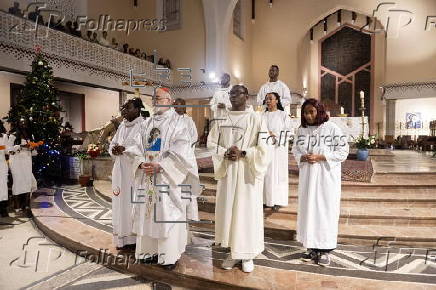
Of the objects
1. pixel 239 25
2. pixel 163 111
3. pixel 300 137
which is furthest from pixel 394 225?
pixel 239 25

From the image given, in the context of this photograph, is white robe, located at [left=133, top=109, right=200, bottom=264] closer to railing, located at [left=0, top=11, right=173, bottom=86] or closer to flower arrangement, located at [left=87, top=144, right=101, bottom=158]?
flower arrangement, located at [left=87, top=144, right=101, bottom=158]

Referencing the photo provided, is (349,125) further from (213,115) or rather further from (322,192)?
(322,192)

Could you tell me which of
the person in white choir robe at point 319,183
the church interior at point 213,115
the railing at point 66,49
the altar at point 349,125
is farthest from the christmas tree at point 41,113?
the altar at point 349,125

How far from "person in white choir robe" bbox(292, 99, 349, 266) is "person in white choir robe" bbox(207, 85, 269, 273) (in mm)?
529

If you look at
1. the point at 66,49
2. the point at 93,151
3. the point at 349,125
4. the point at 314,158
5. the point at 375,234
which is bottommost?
the point at 375,234

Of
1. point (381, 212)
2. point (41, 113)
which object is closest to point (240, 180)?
point (381, 212)

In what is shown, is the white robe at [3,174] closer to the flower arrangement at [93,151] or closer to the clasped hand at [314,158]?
the flower arrangement at [93,151]

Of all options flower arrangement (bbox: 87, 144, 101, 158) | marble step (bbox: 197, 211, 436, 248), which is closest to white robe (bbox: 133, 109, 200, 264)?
marble step (bbox: 197, 211, 436, 248)

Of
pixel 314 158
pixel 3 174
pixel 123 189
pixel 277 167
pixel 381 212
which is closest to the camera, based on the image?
pixel 314 158

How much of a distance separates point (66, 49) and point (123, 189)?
9340mm

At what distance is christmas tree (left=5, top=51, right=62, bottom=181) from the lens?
7.62 metres

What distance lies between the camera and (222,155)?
10.5 feet

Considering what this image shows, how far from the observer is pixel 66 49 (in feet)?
36.7

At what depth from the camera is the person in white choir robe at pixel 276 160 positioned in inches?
180
